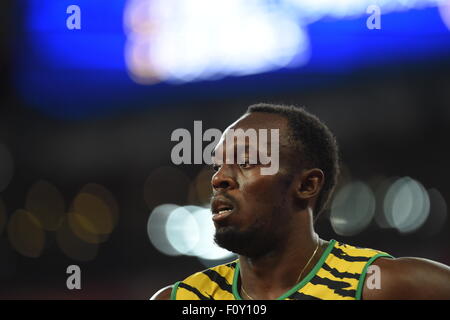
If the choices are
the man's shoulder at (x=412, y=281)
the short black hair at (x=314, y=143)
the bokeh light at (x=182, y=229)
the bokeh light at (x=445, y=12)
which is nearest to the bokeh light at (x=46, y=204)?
the bokeh light at (x=182, y=229)

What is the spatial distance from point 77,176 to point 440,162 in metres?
10.5

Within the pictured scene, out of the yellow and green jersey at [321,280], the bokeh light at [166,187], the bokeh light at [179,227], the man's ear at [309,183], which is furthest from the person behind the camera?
the bokeh light at [179,227]

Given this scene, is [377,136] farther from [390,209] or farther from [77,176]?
[77,176]

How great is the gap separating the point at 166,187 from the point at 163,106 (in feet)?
18.9

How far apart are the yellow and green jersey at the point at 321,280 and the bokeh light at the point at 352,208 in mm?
15442

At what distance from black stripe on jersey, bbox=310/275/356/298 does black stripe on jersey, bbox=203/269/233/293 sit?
1.44ft

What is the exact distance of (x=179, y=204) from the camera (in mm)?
25703

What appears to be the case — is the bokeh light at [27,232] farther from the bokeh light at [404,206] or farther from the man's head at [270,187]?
the man's head at [270,187]

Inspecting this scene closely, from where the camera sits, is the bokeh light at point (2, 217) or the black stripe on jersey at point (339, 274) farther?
the bokeh light at point (2, 217)

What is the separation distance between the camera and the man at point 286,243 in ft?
9.32

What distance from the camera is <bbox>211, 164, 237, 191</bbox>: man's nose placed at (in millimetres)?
2998

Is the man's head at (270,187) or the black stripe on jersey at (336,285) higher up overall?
the man's head at (270,187)
